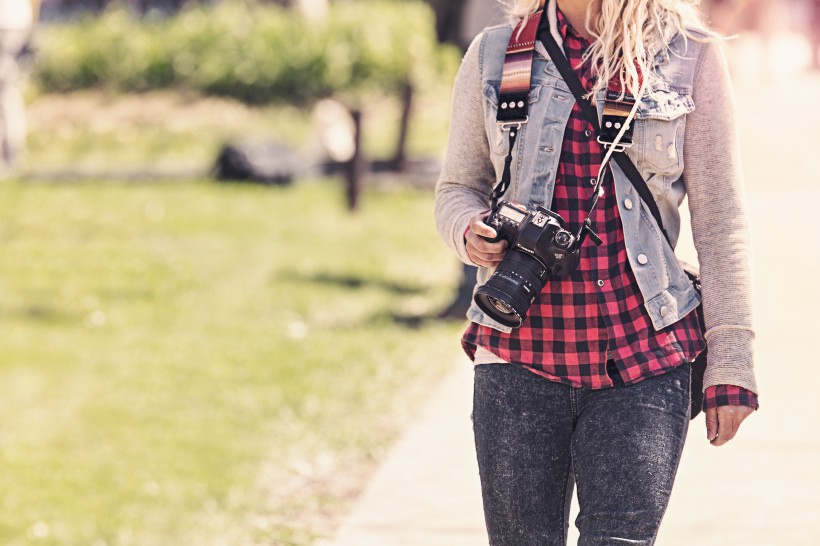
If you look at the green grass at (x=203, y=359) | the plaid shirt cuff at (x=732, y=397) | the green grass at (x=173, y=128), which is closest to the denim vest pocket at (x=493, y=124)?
the plaid shirt cuff at (x=732, y=397)

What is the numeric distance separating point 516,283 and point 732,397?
0.54 metres

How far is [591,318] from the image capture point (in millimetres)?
2512

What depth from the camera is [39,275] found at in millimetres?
8531

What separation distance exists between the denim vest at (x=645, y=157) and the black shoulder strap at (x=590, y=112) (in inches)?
0.4

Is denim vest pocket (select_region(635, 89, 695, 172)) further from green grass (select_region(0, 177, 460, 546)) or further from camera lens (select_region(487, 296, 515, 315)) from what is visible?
green grass (select_region(0, 177, 460, 546))

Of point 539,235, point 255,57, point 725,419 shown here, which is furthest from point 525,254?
point 255,57

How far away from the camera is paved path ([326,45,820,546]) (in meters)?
4.28

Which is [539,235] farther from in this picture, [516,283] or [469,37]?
[469,37]

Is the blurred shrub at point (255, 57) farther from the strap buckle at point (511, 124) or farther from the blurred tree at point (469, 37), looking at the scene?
the strap buckle at point (511, 124)

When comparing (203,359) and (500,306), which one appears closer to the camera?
(500,306)

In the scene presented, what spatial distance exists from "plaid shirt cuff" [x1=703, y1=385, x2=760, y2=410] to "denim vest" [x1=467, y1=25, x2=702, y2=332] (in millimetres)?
175

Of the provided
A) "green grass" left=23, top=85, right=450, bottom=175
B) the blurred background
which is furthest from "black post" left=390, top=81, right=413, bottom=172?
"green grass" left=23, top=85, right=450, bottom=175

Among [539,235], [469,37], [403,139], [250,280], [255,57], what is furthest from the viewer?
[255,57]

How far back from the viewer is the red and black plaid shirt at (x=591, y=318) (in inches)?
97.7
